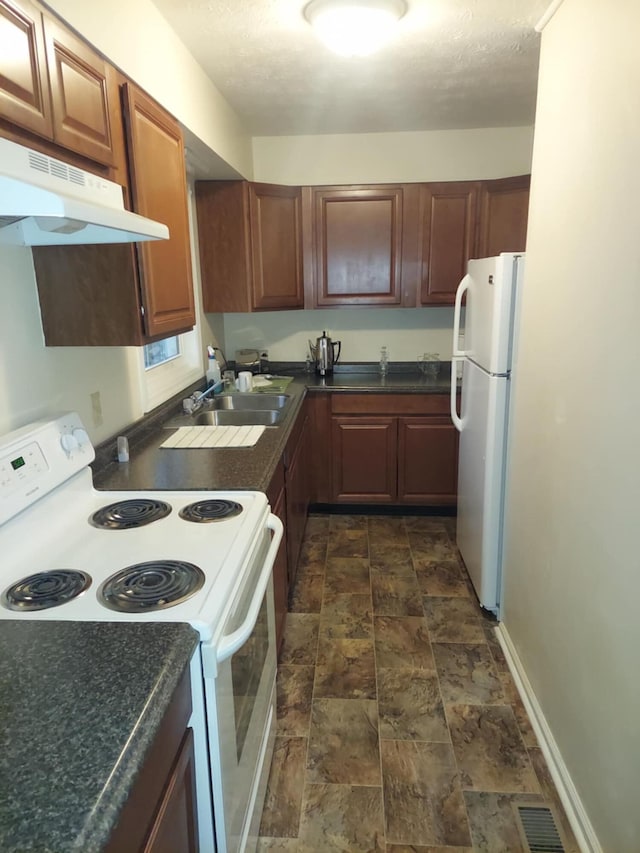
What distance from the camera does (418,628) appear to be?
8.25ft

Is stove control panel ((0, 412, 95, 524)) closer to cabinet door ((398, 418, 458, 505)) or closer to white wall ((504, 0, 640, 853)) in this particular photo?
white wall ((504, 0, 640, 853))

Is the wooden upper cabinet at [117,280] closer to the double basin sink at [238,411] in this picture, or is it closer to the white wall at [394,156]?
the double basin sink at [238,411]

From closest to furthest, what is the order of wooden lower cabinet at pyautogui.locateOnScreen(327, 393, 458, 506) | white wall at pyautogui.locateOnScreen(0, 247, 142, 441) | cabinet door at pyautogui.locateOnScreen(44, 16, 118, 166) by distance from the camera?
cabinet door at pyautogui.locateOnScreen(44, 16, 118, 166) → white wall at pyautogui.locateOnScreen(0, 247, 142, 441) → wooden lower cabinet at pyautogui.locateOnScreen(327, 393, 458, 506)

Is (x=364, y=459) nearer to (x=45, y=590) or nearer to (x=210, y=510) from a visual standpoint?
(x=210, y=510)

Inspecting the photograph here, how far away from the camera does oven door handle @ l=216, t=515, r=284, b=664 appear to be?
107 centimetres

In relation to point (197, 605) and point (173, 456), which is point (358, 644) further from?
point (197, 605)

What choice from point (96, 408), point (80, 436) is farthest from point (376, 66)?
point (80, 436)

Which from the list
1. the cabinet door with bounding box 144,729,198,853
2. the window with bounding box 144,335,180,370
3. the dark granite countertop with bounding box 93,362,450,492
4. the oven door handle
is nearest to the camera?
the cabinet door with bounding box 144,729,198,853

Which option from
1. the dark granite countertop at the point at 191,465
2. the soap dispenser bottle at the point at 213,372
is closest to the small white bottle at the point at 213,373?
the soap dispenser bottle at the point at 213,372

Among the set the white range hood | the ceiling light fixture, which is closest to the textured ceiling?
the ceiling light fixture

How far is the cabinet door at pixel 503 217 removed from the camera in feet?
10.7

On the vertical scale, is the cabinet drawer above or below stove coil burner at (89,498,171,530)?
below

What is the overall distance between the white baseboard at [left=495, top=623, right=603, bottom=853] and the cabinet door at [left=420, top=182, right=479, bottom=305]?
211 centimetres

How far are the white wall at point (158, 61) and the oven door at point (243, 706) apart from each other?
4.59 feet
